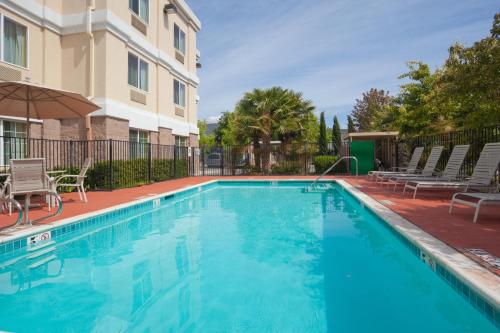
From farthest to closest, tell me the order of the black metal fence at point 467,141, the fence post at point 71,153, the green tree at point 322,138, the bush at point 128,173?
the green tree at point 322,138
the fence post at point 71,153
the bush at point 128,173
the black metal fence at point 467,141

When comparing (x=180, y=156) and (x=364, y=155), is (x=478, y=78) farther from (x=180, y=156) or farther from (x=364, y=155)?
(x=180, y=156)

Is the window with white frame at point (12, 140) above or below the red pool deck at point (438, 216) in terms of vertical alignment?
above

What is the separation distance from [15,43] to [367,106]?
146 feet

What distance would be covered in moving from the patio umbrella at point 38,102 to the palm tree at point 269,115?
36.4 feet

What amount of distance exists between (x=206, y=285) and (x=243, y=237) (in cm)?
222

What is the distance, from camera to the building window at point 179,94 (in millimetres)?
17789

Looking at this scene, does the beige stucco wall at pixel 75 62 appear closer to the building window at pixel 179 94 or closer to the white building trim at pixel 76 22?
the white building trim at pixel 76 22

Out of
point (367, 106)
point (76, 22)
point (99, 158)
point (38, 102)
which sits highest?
point (367, 106)

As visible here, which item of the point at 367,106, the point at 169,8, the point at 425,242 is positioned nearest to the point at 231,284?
the point at 425,242

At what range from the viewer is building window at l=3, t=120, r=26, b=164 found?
978 cm

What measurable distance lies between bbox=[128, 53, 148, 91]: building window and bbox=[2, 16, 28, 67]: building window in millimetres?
3693

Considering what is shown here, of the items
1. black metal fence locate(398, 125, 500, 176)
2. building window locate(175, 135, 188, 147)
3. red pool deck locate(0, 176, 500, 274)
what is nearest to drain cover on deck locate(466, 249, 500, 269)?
red pool deck locate(0, 176, 500, 274)

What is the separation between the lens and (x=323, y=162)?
18797mm

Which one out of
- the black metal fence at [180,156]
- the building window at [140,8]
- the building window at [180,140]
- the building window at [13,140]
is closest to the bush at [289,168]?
the black metal fence at [180,156]
